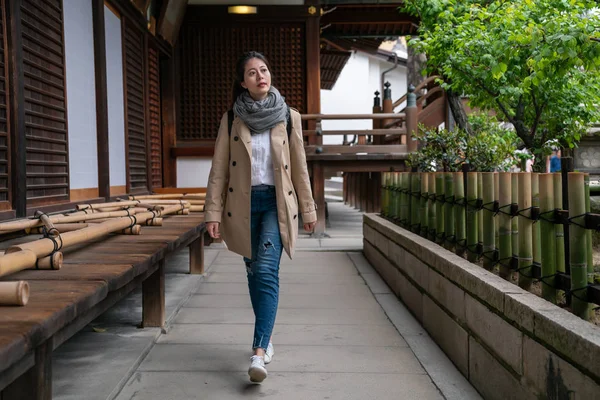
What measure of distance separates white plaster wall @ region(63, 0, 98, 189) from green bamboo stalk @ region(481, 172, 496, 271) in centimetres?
419

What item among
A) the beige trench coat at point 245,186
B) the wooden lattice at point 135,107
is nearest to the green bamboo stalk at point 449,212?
the beige trench coat at point 245,186

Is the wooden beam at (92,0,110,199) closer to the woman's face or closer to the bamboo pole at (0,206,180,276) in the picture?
the bamboo pole at (0,206,180,276)

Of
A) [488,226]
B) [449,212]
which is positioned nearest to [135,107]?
[449,212]

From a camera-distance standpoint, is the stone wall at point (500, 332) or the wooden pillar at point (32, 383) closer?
the wooden pillar at point (32, 383)

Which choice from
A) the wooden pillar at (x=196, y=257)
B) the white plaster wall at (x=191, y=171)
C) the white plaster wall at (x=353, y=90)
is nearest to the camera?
the wooden pillar at (x=196, y=257)

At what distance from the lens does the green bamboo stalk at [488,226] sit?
417 centimetres

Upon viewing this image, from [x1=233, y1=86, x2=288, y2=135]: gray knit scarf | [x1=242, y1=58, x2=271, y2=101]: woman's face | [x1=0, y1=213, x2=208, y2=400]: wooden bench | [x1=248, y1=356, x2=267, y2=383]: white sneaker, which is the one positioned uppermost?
[x1=242, y1=58, x2=271, y2=101]: woman's face

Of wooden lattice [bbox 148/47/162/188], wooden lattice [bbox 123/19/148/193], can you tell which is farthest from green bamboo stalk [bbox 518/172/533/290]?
wooden lattice [bbox 148/47/162/188]

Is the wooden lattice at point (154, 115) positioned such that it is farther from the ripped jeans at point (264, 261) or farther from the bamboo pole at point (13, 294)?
the bamboo pole at point (13, 294)

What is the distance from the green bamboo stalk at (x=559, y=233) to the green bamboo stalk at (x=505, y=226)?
58cm

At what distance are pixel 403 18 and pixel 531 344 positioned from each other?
11174mm

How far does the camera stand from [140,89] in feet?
30.9

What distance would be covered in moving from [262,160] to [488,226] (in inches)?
60.7

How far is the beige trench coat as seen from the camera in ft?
12.1
